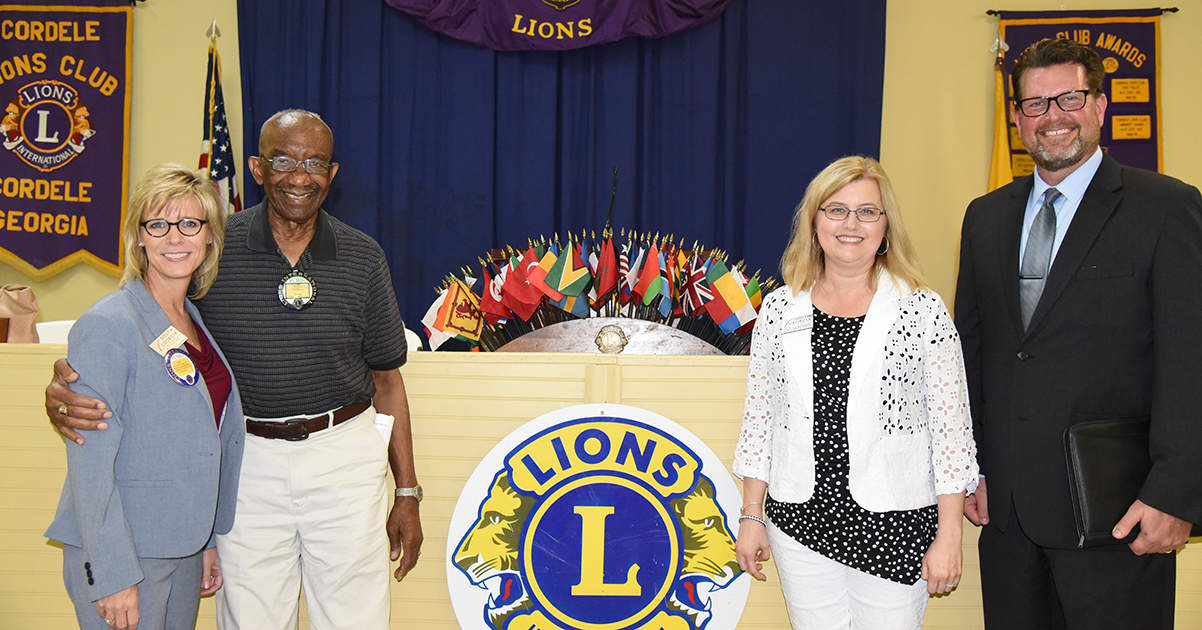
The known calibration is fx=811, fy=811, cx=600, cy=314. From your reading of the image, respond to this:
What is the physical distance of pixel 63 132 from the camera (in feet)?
16.6

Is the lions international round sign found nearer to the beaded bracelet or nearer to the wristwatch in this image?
the wristwatch

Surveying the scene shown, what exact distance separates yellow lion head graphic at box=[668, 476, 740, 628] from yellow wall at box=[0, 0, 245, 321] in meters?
4.16

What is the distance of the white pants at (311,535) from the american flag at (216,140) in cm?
329

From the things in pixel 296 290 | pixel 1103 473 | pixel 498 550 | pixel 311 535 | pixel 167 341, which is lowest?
pixel 498 550

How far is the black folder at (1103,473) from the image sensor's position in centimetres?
173

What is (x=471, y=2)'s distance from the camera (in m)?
4.84

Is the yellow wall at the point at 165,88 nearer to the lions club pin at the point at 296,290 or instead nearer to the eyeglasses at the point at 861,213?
the lions club pin at the point at 296,290

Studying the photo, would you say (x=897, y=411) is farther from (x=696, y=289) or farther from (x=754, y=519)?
(x=696, y=289)

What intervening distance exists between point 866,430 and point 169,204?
1536 millimetres

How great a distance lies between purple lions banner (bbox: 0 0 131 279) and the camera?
5016 mm

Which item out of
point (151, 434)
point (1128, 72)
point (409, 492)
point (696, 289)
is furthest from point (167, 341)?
point (1128, 72)

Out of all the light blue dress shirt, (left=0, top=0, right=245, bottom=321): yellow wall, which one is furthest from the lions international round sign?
(left=0, top=0, right=245, bottom=321): yellow wall

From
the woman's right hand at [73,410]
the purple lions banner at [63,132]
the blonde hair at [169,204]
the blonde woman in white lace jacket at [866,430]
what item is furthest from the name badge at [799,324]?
the purple lions banner at [63,132]

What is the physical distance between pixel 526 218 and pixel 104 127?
8.88 ft
